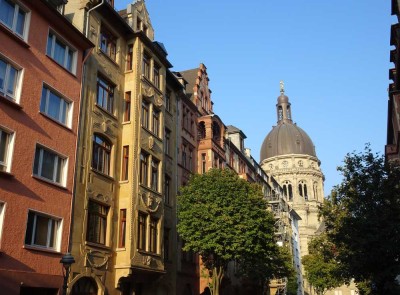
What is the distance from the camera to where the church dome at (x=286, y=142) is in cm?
13250

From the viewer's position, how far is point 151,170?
26359mm

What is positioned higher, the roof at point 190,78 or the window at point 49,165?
the roof at point 190,78

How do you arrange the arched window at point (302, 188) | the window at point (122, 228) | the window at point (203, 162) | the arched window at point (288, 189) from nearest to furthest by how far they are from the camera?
the window at point (122, 228) < the window at point (203, 162) < the arched window at point (288, 189) < the arched window at point (302, 188)

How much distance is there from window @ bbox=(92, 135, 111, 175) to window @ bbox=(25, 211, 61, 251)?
173 inches

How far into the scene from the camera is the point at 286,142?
13462cm

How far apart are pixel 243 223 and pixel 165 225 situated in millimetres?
5227

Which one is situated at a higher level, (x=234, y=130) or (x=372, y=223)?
(x=234, y=130)

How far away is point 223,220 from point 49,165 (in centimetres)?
1262

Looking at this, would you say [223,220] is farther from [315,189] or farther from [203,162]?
[315,189]

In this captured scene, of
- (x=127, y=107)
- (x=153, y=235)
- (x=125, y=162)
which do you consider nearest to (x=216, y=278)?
(x=153, y=235)

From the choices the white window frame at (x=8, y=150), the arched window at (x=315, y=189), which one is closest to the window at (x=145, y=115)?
the white window frame at (x=8, y=150)

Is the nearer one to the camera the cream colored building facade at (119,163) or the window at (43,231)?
the window at (43,231)

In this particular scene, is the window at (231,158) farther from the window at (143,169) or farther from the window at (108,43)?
the window at (108,43)

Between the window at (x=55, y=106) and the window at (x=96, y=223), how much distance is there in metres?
4.34
